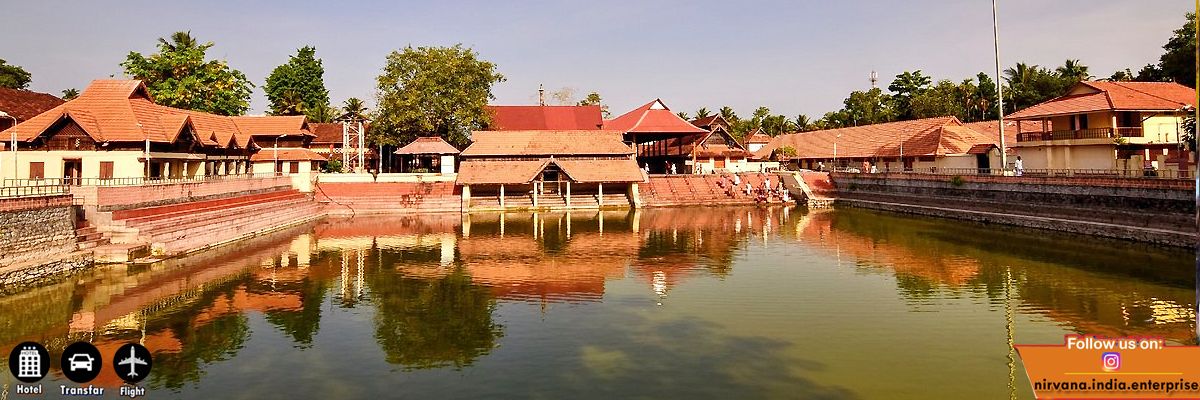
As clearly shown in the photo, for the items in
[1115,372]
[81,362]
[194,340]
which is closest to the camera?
[1115,372]

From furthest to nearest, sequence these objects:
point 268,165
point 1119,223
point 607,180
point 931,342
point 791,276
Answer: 1. point 268,165
2. point 607,180
3. point 1119,223
4. point 791,276
5. point 931,342

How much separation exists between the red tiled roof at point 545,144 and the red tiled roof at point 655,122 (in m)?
5.12

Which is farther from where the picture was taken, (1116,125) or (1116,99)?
(1116,99)

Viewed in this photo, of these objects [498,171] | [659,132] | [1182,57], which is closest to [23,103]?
[498,171]

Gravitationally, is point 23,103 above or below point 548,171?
above

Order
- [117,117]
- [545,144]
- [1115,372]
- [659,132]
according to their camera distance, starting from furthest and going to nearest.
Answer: [659,132], [545,144], [117,117], [1115,372]

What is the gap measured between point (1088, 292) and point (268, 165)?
55.4 m

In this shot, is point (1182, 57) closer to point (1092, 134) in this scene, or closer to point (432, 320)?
point (1092, 134)

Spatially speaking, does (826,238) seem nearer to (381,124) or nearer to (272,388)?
(272,388)

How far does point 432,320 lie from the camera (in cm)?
1702

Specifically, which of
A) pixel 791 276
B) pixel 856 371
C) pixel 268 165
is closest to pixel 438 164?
pixel 268 165

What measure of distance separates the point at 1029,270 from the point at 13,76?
90201 mm

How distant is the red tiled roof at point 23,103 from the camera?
128 ft

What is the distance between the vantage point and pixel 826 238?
32.8 metres
